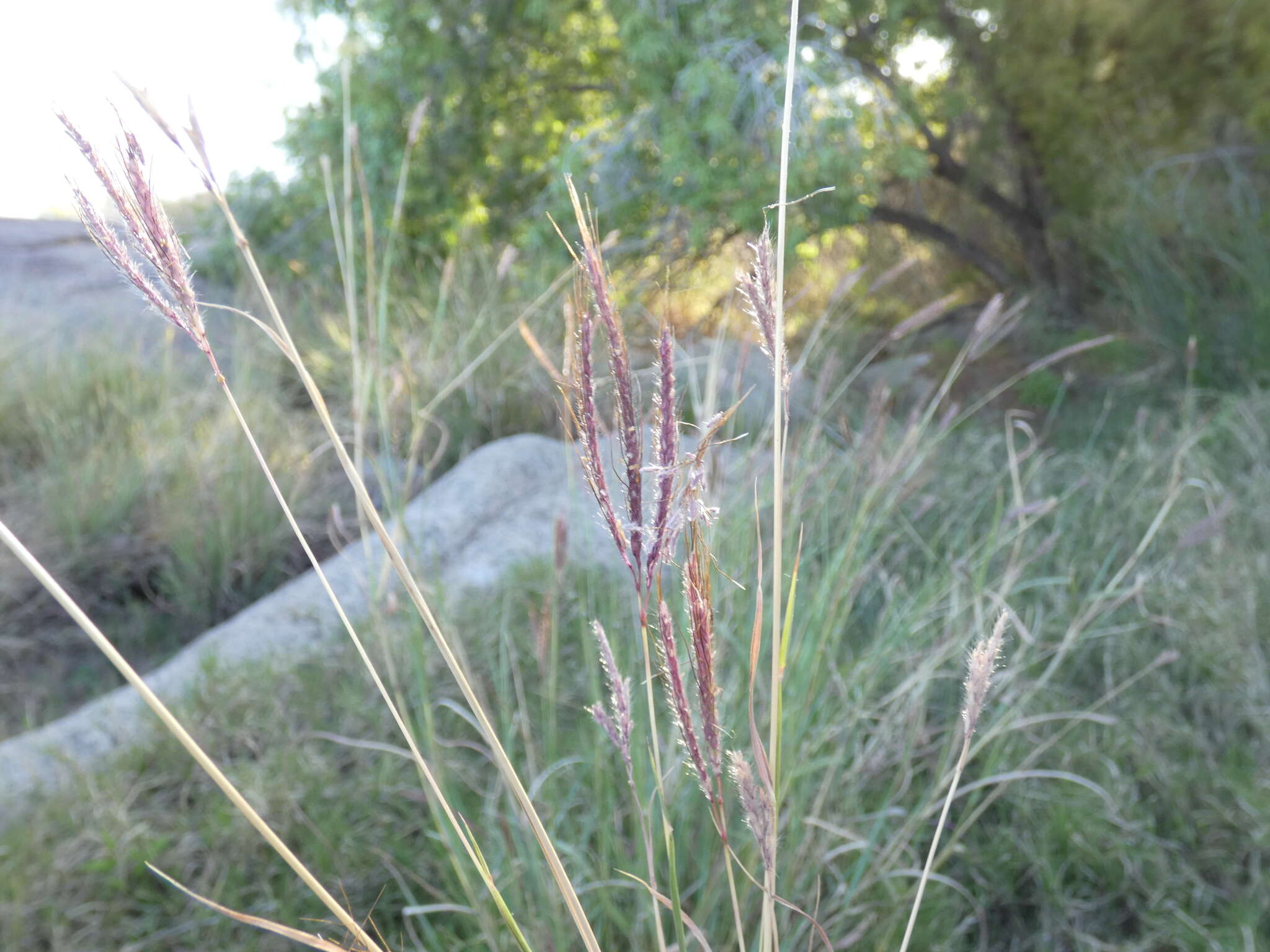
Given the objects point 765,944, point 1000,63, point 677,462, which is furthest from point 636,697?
point 1000,63

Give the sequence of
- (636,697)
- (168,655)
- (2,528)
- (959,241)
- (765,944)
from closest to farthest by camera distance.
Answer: (2,528) → (765,944) → (636,697) → (168,655) → (959,241)

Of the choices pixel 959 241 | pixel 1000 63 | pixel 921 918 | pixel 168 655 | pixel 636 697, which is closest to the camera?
pixel 921 918

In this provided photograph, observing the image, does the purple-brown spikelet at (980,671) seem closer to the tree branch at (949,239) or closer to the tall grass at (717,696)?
the tall grass at (717,696)

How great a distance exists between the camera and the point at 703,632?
1.78 feet

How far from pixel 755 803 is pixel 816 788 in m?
1.42

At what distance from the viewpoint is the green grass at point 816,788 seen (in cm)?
162

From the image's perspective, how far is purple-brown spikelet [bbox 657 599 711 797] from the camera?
1.82 feet

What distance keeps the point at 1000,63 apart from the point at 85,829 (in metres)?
6.09

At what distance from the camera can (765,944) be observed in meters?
0.72

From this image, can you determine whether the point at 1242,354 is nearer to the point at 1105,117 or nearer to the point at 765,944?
the point at 1105,117

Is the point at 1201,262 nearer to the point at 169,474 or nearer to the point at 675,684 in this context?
the point at 169,474

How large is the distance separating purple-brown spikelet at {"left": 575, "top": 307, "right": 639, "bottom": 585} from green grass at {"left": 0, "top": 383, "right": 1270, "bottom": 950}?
942mm

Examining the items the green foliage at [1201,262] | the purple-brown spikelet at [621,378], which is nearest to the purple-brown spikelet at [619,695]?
the purple-brown spikelet at [621,378]

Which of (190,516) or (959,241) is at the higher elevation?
(190,516)
